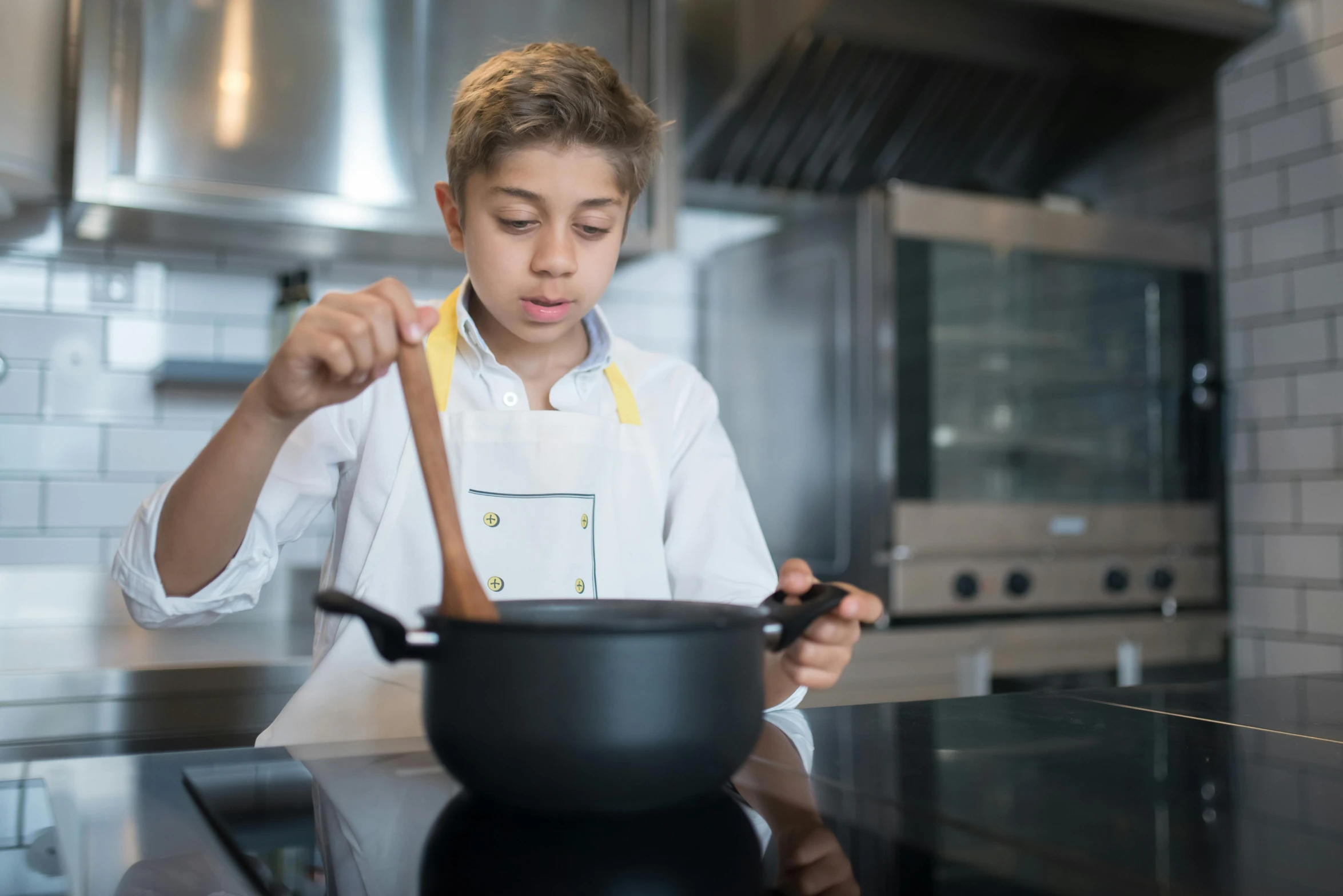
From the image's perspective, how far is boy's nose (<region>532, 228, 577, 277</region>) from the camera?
859 millimetres

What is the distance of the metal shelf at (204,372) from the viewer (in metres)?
1.88

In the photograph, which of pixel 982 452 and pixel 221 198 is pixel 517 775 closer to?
pixel 221 198

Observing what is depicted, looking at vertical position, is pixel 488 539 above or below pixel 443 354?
below

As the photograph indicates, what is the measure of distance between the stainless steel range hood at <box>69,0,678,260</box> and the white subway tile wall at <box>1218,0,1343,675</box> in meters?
1.23

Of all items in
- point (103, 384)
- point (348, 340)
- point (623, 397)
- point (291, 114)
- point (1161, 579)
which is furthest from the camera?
point (1161, 579)

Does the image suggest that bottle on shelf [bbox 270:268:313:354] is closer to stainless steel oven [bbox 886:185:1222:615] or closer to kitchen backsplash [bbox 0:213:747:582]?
kitchen backsplash [bbox 0:213:747:582]

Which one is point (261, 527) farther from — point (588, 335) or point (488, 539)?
point (588, 335)

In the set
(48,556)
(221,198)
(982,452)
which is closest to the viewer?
(221,198)

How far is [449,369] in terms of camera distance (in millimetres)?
1030

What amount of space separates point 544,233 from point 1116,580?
1656mm

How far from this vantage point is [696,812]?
1.61 feet

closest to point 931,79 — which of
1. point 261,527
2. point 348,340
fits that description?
point 261,527

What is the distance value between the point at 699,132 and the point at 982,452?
868mm

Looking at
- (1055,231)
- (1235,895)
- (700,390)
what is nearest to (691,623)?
(1235,895)
